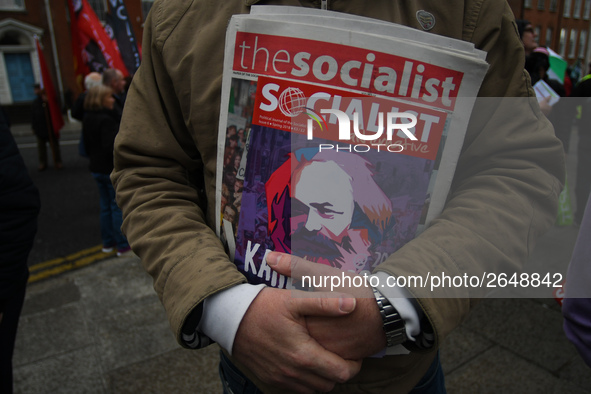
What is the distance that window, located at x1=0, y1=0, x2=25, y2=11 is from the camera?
66.3 feet

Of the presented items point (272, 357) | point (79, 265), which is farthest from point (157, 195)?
point (79, 265)

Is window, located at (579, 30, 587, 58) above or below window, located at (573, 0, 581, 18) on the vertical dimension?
below

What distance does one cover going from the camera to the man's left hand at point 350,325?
2.52 ft

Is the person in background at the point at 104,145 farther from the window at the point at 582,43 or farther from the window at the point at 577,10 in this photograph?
the window at the point at 582,43

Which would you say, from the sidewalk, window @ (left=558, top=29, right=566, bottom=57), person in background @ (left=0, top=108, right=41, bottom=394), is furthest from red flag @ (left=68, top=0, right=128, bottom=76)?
window @ (left=558, top=29, right=566, bottom=57)

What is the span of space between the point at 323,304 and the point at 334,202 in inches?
8.2

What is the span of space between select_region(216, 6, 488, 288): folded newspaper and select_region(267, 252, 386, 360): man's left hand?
8cm

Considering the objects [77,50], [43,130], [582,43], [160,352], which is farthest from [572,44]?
[160,352]

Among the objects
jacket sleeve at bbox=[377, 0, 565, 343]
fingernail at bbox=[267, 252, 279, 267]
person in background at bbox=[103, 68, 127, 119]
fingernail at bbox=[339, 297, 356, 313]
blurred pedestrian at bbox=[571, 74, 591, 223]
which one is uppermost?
jacket sleeve at bbox=[377, 0, 565, 343]

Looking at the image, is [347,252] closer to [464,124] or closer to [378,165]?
[378,165]

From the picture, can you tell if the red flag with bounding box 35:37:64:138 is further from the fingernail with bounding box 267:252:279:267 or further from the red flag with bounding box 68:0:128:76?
the fingernail with bounding box 267:252:279:267

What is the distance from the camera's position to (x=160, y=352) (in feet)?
9.00

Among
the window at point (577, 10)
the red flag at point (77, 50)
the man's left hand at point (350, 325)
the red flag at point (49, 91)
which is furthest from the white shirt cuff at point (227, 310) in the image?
the window at point (577, 10)

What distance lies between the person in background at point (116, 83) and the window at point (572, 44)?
38.4 metres
